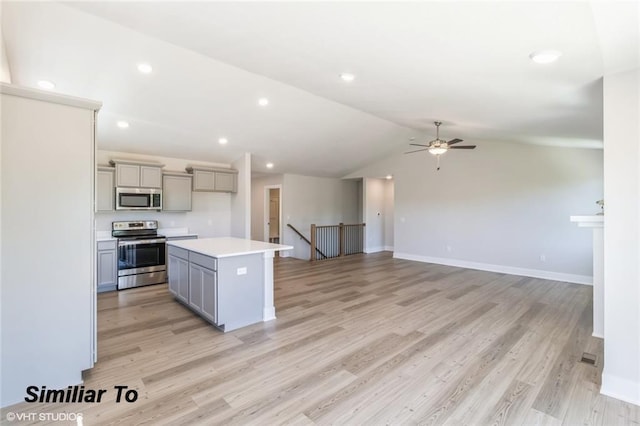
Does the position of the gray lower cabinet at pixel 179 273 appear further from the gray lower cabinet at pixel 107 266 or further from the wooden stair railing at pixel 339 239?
the wooden stair railing at pixel 339 239

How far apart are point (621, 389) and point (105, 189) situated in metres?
6.93

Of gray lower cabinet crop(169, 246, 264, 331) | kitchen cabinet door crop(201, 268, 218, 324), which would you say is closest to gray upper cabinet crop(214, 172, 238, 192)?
gray lower cabinet crop(169, 246, 264, 331)

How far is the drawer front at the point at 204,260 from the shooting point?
3455 millimetres

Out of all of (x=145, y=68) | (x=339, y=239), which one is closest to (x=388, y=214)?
(x=339, y=239)

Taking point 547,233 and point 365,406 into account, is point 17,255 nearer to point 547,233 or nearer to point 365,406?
point 365,406

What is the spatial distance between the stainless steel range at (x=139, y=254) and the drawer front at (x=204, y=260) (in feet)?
6.83

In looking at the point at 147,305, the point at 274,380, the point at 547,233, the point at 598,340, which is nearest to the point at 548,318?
the point at 598,340

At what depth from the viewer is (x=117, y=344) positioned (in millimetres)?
3160

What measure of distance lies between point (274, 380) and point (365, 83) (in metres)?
3.13

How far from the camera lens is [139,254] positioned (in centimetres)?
542

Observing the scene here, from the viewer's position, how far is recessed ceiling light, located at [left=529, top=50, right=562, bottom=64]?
2072 mm

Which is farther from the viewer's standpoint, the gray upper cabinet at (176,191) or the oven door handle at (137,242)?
the gray upper cabinet at (176,191)

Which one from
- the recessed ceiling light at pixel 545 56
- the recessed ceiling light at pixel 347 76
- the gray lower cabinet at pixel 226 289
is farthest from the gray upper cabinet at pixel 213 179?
the recessed ceiling light at pixel 545 56

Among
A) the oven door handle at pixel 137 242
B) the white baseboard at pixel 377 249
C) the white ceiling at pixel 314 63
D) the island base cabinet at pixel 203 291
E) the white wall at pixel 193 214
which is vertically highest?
the white ceiling at pixel 314 63
